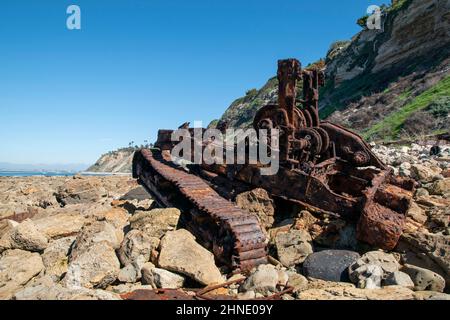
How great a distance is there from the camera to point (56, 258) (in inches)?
153

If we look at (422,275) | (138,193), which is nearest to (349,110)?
(138,193)

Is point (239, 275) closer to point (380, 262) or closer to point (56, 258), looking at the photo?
point (380, 262)

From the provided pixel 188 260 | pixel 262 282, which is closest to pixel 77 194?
pixel 188 260

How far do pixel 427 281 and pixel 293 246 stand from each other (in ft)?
4.24

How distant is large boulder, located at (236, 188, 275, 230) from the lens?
15.5 feet

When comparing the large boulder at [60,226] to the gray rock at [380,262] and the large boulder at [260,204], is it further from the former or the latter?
the gray rock at [380,262]

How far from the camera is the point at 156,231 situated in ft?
13.5

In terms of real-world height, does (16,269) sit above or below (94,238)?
below

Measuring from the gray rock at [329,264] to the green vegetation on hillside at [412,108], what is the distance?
12.2 m

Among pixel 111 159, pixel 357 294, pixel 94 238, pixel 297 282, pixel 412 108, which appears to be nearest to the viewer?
pixel 357 294

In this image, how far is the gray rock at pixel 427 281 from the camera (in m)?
3.02

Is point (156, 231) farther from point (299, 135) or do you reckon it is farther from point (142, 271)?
point (299, 135)

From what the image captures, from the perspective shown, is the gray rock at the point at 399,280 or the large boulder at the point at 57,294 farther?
the gray rock at the point at 399,280

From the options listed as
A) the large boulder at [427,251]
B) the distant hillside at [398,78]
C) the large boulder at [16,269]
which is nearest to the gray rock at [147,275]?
the large boulder at [16,269]
